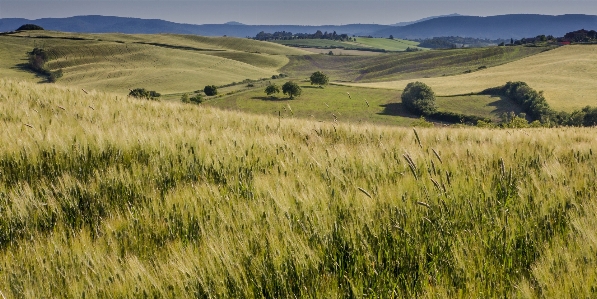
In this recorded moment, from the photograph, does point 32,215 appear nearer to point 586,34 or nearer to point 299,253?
point 299,253

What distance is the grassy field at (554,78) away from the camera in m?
100

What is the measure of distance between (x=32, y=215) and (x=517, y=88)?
127388 millimetres

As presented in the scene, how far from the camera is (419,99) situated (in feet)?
363

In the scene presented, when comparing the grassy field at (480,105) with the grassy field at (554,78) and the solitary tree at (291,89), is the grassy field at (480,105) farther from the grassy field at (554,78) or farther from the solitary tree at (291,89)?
the solitary tree at (291,89)

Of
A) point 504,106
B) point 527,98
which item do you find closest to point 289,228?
point 527,98

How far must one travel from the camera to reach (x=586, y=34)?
610 ft

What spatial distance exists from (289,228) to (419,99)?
116 m

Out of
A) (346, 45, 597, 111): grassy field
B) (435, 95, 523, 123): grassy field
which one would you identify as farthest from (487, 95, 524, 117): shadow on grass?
(346, 45, 597, 111): grassy field

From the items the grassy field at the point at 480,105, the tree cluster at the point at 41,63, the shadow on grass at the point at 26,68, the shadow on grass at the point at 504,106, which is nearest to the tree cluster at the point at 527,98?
the shadow on grass at the point at 504,106

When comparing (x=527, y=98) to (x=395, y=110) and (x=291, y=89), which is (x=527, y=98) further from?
(x=291, y=89)

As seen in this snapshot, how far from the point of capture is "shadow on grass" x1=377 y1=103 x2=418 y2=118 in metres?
110

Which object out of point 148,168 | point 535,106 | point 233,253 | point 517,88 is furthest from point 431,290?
point 517,88

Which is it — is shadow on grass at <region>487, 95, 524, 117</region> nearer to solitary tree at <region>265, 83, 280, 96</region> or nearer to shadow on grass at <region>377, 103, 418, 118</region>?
shadow on grass at <region>377, 103, 418, 118</region>

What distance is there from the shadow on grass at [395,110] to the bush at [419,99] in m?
1.53
